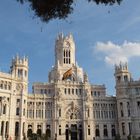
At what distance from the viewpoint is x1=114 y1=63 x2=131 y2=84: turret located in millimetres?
88188

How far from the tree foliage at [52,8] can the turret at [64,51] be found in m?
80.7

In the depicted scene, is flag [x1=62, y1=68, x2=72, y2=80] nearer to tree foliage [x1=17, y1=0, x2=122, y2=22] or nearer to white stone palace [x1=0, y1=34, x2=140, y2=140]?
white stone palace [x1=0, y1=34, x2=140, y2=140]

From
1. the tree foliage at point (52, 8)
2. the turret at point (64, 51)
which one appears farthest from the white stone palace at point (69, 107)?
the tree foliage at point (52, 8)

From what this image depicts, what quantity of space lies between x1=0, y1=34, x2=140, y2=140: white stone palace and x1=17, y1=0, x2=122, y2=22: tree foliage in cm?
6319

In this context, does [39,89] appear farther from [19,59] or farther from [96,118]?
[96,118]

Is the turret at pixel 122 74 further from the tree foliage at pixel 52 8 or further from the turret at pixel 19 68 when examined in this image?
the tree foliage at pixel 52 8

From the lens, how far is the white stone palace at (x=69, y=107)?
77938mm

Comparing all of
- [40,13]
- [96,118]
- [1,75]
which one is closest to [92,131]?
[96,118]

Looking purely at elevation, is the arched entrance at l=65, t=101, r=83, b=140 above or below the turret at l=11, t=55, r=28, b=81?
below

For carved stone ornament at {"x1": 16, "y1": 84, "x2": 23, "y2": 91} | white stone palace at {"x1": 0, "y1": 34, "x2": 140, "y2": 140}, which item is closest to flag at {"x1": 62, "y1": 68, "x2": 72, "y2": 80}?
white stone palace at {"x1": 0, "y1": 34, "x2": 140, "y2": 140}

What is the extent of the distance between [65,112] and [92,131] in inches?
379

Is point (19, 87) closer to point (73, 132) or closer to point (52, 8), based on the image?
point (73, 132)

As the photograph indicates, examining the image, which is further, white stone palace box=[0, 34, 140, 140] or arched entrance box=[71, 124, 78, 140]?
arched entrance box=[71, 124, 78, 140]

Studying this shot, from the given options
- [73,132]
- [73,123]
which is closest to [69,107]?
[73,123]
